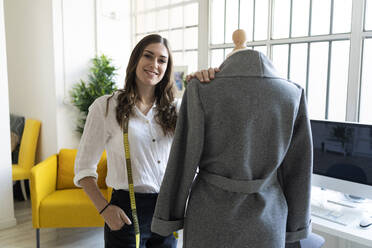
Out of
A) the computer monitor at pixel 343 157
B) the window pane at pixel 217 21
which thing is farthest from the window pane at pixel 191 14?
the computer monitor at pixel 343 157

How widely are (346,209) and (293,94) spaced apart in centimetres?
142

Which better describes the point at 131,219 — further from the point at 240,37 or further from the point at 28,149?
the point at 28,149

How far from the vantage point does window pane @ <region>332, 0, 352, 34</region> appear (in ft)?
7.97

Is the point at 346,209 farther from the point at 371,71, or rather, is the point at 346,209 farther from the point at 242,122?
the point at 242,122

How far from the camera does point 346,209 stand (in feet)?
6.59

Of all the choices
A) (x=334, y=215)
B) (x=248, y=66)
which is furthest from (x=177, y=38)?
(x=248, y=66)

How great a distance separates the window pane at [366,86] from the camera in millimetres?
2316

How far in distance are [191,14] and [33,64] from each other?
7.10 feet

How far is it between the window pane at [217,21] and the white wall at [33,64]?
1.93m

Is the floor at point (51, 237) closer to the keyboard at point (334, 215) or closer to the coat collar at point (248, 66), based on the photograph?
the keyboard at point (334, 215)

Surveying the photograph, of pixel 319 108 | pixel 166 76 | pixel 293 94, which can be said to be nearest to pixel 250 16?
pixel 319 108

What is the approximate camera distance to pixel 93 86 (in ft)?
12.6

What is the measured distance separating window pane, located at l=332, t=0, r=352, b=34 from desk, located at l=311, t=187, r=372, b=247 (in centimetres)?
132

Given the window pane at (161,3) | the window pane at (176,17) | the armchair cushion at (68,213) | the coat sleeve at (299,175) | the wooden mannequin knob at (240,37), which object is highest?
the window pane at (161,3)
